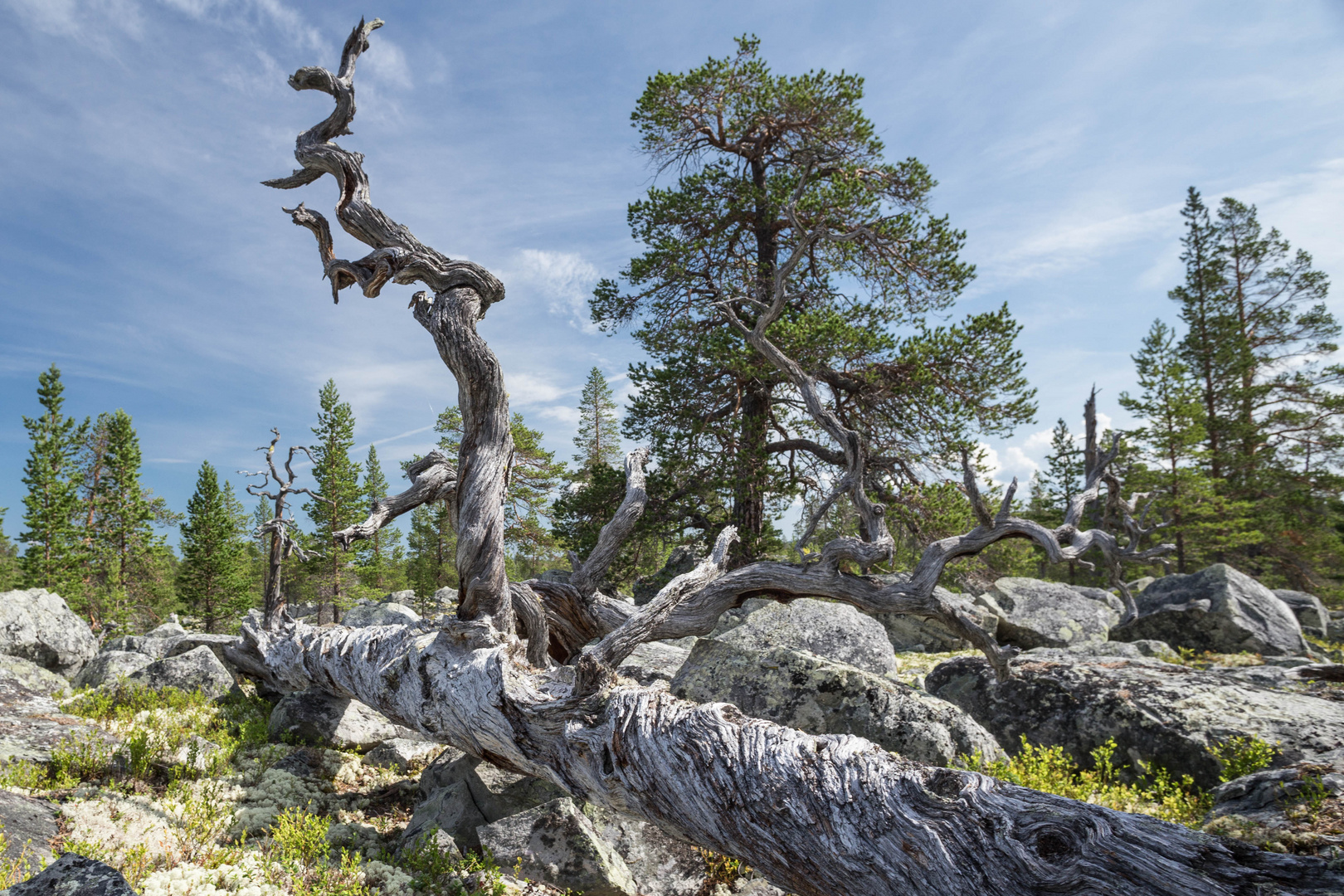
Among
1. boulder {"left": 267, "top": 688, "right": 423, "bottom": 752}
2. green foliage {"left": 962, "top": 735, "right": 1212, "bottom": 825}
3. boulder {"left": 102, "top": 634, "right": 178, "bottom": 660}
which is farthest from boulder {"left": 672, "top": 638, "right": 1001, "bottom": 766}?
boulder {"left": 102, "top": 634, "right": 178, "bottom": 660}

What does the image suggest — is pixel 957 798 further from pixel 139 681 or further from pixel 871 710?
pixel 139 681

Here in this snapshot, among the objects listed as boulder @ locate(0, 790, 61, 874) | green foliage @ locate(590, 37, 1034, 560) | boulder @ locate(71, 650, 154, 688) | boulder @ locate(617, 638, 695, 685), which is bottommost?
boulder @ locate(71, 650, 154, 688)

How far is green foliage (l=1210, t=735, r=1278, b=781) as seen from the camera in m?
5.21

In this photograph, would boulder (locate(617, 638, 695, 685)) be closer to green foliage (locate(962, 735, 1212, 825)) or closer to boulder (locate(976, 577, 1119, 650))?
green foliage (locate(962, 735, 1212, 825))

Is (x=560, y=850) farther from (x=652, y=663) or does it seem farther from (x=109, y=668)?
(x=109, y=668)

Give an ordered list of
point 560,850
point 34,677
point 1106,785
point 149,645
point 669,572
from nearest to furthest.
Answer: point 560,850, point 1106,785, point 34,677, point 149,645, point 669,572

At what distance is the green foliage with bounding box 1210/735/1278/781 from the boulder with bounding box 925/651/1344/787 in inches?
4.0

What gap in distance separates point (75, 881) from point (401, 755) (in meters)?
4.47

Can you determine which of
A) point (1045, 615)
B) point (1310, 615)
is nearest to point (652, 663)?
point (1045, 615)

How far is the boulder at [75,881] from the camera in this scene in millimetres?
2701

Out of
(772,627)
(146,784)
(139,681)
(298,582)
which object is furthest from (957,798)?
(298,582)

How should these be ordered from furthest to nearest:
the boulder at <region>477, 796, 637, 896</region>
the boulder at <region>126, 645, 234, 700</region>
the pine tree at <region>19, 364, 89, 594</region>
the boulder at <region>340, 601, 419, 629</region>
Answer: the pine tree at <region>19, 364, 89, 594</region>, the boulder at <region>340, 601, 419, 629</region>, the boulder at <region>126, 645, 234, 700</region>, the boulder at <region>477, 796, 637, 896</region>

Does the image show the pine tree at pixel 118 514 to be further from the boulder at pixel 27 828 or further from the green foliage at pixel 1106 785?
the green foliage at pixel 1106 785

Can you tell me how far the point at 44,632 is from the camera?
1239 centimetres
